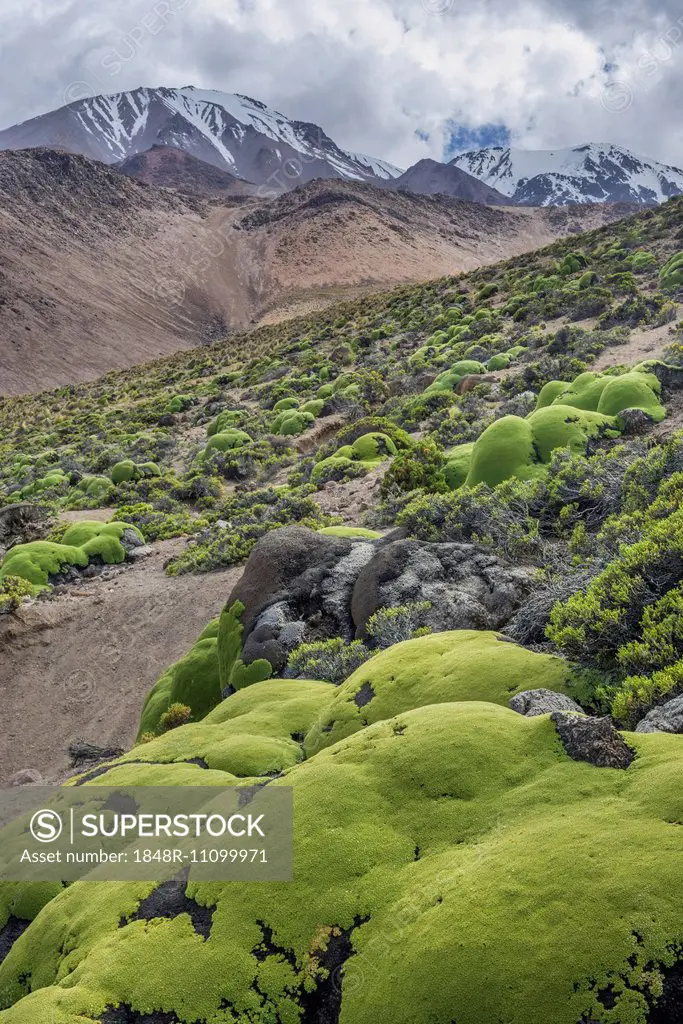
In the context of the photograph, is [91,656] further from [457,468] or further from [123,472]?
[123,472]

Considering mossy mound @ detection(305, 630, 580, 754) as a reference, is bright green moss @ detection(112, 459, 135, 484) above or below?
above

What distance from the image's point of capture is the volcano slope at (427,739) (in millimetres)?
3330

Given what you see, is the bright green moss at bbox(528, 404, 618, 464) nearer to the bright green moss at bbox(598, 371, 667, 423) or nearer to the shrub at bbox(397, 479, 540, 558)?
the bright green moss at bbox(598, 371, 667, 423)

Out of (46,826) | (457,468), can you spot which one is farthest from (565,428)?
(46,826)

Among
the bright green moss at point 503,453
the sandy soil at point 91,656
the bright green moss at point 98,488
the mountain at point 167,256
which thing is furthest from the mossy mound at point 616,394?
the mountain at point 167,256

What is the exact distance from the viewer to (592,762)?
14.1 ft

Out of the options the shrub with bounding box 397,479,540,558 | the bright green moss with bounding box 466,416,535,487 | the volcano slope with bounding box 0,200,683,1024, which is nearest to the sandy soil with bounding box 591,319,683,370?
the volcano slope with bounding box 0,200,683,1024

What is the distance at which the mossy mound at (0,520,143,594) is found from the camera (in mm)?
18938

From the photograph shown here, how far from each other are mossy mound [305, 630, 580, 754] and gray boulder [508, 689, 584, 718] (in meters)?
0.21

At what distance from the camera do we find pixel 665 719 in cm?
495

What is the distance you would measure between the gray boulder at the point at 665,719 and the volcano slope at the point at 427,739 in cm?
3

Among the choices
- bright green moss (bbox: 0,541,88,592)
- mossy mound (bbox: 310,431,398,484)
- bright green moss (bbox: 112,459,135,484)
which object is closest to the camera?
bright green moss (bbox: 0,541,88,592)

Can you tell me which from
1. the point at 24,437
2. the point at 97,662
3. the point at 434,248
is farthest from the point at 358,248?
the point at 97,662

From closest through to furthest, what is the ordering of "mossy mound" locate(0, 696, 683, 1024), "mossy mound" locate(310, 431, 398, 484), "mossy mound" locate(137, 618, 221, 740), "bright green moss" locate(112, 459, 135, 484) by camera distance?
1. "mossy mound" locate(0, 696, 683, 1024)
2. "mossy mound" locate(137, 618, 221, 740)
3. "mossy mound" locate(310, 431, 398, 484)
4. "bright green moss" locate(112, 459, 135, 484)
